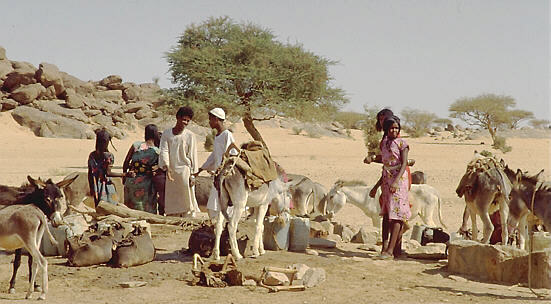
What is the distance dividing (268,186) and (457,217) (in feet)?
25.0

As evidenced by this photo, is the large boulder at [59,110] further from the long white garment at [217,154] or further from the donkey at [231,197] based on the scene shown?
the donkey at [231,197]

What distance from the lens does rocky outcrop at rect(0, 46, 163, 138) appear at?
143 ft

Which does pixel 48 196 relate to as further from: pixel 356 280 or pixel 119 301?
pixel 356 280

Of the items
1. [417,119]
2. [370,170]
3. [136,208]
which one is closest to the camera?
[136,208]

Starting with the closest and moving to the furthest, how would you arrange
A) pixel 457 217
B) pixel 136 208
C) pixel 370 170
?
pixel 136 208
pixel 457 217
pixel 370 170

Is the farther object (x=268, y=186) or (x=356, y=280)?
(x=268, y=186)

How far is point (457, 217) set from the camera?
1478 centimetres

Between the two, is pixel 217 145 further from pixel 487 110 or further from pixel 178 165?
pixel 487 110

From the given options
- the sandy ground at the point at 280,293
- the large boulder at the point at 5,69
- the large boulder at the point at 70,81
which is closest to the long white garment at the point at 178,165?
the sandy ground at the point at 280,293

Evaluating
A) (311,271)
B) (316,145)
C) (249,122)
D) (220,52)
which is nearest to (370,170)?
(249,122)

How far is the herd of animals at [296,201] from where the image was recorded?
6145mm

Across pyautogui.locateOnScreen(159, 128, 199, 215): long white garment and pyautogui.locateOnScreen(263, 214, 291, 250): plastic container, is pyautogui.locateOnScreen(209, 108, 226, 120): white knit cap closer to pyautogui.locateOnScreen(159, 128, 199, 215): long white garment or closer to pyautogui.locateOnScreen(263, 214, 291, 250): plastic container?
pyautogui.locateOnScreen(159, 128, 199, 215): long white garment

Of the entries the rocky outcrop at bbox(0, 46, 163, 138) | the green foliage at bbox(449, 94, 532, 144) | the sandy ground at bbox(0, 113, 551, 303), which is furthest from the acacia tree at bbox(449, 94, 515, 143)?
the sandy ground at bbox(0, 113, 551, 303)

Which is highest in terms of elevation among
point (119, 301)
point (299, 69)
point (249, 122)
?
point (299, 69)
